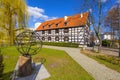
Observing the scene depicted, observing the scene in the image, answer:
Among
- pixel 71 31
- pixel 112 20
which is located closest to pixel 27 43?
pixel 71 31

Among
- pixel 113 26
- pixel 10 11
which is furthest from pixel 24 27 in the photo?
pixel 113 26

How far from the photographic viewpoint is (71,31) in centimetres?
3086

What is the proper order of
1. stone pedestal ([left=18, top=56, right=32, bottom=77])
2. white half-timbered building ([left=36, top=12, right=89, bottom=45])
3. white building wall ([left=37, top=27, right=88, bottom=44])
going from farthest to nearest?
white building wall ([left=37, top=27, right=88, bottom=44]) < white half-timbered building ([left=36, top=12, right=89, bottom=45]) < stone pedestal ([left=18, top=56, right=32, bottom=77])

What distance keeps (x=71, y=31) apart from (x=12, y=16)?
16.0 meters

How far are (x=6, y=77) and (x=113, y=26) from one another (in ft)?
95.7

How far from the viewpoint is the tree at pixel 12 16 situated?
57.1 ft

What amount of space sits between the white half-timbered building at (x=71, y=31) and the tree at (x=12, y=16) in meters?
13.0

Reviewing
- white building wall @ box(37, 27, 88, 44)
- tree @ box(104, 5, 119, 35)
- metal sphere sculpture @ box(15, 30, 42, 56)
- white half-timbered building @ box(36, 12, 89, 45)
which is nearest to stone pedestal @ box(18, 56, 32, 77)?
metal sphere sculpture @ box(15, 30, 42, 56)

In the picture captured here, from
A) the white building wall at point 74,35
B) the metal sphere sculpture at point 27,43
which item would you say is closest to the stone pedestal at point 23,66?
the metal sphere sculpture at point 27,43

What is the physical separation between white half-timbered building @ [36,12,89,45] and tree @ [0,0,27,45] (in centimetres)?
1304

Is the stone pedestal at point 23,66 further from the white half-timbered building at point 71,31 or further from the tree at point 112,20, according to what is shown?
the tree at point 112,20

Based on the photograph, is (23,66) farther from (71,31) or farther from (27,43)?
(71,31)

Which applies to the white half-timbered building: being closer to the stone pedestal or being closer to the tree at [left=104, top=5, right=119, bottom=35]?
the tree at [left=104, top=5, right=119, bottom=35]

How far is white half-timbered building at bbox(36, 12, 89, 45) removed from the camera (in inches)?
1126
